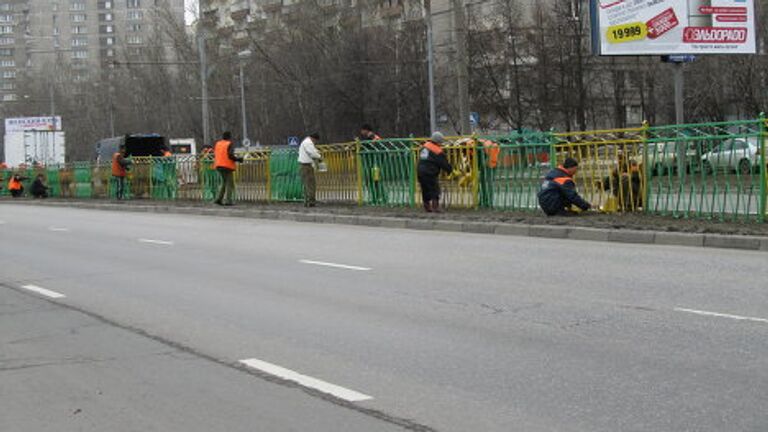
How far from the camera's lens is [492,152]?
17406 millimetres

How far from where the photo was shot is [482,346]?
6684 mm

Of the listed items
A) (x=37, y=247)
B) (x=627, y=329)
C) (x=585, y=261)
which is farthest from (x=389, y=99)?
(x=627, y=329)

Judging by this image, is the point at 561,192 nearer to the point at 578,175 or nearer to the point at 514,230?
the point at 578,175

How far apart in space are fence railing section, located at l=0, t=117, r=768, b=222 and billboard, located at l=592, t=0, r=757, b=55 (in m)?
6.69

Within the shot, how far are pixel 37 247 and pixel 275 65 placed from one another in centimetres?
3951

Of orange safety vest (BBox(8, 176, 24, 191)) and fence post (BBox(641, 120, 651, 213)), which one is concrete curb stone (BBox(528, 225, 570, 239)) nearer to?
fence post (BBox(641, 120, 651, 213))

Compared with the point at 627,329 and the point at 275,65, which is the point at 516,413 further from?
the point at 275,65

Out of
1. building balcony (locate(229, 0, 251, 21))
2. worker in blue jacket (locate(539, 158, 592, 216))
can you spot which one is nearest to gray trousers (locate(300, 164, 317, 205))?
worker in blue jacket (locate(539, 158, 592, 216))

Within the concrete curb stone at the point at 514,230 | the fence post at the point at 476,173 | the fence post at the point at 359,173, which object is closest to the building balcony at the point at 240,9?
the fence post at the point at 359,173

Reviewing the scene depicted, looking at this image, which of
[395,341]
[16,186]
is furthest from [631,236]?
[16,186]

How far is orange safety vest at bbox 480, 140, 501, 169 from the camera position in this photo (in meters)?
17.3

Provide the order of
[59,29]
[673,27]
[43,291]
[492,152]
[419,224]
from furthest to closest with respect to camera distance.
→ [59,29] → [673,27] → [492,152] → [419,224] → [43,291]

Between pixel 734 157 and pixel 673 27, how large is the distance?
31.2ft

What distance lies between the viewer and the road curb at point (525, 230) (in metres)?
12.2
